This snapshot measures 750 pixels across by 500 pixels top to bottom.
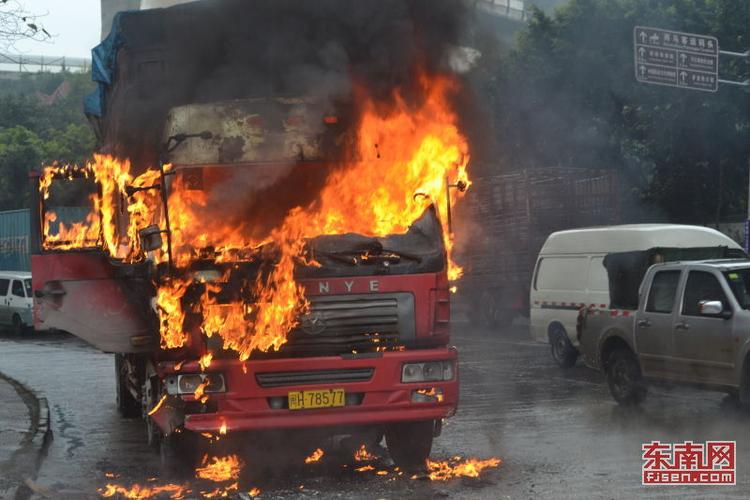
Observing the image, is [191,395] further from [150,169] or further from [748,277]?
[748,277]

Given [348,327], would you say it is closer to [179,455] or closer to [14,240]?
[179,455]

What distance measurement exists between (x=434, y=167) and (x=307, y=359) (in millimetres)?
2137

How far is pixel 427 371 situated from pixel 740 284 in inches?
170

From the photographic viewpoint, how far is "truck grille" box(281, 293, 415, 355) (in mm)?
8766

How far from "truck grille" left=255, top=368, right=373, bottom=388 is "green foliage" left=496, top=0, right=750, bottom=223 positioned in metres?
21.1

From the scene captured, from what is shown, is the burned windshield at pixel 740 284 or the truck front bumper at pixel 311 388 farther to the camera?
the burned windshield at pixel 740 284

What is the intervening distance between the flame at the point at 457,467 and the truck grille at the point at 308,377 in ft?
3.18

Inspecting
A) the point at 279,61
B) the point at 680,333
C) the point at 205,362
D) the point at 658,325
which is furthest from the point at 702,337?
the point at 205,362

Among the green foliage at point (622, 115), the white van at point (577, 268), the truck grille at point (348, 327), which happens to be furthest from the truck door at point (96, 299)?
the green foliage at point (622, 115)

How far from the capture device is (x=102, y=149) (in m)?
11.4

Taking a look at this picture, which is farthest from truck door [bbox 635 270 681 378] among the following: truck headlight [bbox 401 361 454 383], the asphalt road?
truck headlight [bbox 401 361 454 383]

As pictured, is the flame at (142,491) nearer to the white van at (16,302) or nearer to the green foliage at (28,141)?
the white van at (16,302)

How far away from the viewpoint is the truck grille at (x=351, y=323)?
28.8ft

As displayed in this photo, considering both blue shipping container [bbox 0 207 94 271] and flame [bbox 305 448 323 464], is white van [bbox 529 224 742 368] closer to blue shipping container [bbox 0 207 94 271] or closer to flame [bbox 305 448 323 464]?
flame [bbox 305 448 323 464]
